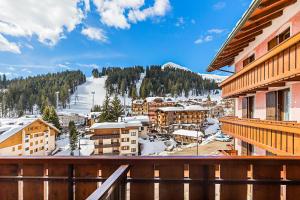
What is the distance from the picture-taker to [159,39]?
50.9 m

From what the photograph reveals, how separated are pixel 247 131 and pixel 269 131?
1766 millimetres

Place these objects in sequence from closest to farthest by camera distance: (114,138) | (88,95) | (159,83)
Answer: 1. (114,138)
2. (159,83)
3. (88,95)

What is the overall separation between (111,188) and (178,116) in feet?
191

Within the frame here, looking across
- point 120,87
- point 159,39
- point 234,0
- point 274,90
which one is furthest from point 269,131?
point 120,87

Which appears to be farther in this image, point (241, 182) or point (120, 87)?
point (120, 87)

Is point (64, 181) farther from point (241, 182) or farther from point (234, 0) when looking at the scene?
point (234, 0)

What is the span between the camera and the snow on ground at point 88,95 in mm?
105137

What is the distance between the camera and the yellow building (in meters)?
27.8

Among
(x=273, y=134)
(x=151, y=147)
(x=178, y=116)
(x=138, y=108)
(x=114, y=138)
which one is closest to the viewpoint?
(x=273, y=134)

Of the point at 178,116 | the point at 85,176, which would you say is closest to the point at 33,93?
the point at 178,116

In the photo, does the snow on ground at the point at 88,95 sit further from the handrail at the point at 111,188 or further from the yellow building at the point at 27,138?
the handrail at the point at 111,188

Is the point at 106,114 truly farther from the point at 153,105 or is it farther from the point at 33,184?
the point at 33,184

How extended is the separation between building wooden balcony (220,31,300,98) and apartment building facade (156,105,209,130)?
49908mm

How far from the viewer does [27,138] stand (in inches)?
1236
